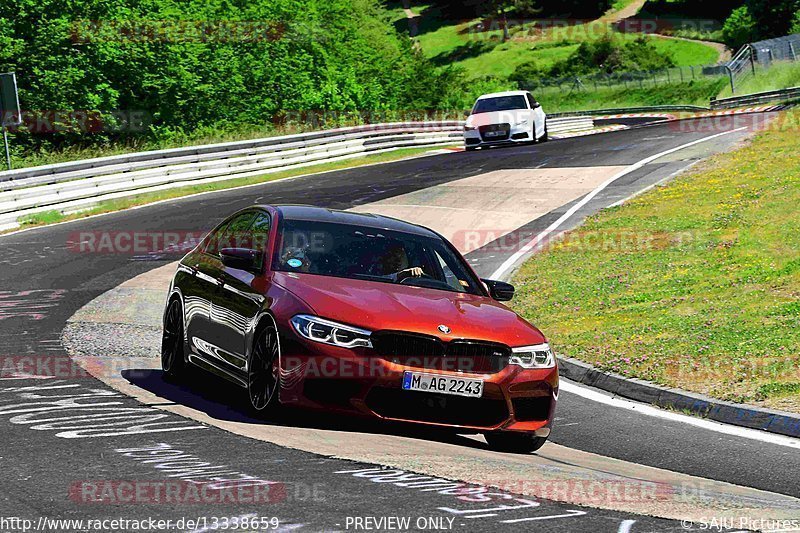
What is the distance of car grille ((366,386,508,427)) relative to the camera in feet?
26.4

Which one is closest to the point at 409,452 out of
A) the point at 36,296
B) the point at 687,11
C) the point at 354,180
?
the point at 36,296

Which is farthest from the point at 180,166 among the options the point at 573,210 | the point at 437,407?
the point at 437,407

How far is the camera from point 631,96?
8719 centimetres

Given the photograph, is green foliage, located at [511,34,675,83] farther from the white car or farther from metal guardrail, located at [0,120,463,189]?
the white car

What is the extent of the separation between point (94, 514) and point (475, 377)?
332 centimetres

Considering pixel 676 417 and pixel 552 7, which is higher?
pixel 552 7

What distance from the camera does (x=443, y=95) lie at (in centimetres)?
6228

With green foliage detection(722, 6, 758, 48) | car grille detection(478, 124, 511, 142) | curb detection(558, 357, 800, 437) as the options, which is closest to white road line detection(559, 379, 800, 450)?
curb detection(558, 357, 800, 437)

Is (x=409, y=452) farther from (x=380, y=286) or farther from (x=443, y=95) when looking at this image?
(x=443, y=95)

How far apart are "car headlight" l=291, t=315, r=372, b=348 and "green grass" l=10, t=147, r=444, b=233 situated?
1714 cm

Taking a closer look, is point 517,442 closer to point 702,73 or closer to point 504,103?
point 504,103

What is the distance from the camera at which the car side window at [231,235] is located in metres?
10.2

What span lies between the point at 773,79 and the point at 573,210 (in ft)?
126

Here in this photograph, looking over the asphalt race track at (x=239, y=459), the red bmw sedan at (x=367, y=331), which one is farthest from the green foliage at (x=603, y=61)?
the red bmw sedan at (x=367, y=331)
